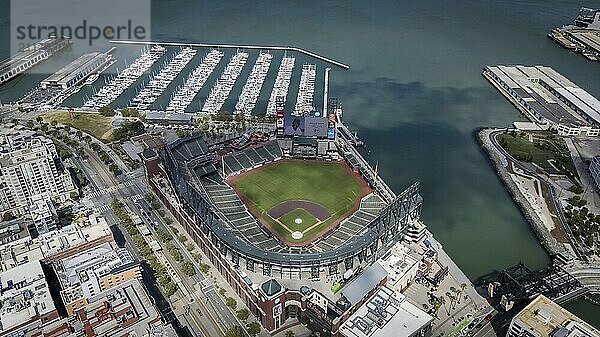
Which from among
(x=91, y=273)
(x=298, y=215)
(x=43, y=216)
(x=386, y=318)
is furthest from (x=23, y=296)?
(x=386, y=318)

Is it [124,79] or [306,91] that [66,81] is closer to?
[124,79]

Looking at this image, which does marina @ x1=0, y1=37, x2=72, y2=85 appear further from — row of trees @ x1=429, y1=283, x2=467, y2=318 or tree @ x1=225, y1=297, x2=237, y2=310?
row of trees @ x1=429, y1=283, x2=467, y2=318

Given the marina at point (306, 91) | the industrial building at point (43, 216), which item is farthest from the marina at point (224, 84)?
the industrial building at point (43, 216)

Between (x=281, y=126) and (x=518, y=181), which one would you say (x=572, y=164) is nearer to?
(x=518, y=181)

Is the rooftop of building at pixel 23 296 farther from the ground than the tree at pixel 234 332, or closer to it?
farther from the ground

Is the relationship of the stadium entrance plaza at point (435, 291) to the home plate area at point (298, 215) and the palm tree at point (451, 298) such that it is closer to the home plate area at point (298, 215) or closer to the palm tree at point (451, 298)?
the palm tree at point (451, 298)

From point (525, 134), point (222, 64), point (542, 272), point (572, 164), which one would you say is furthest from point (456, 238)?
Answer: point (222, 64)
